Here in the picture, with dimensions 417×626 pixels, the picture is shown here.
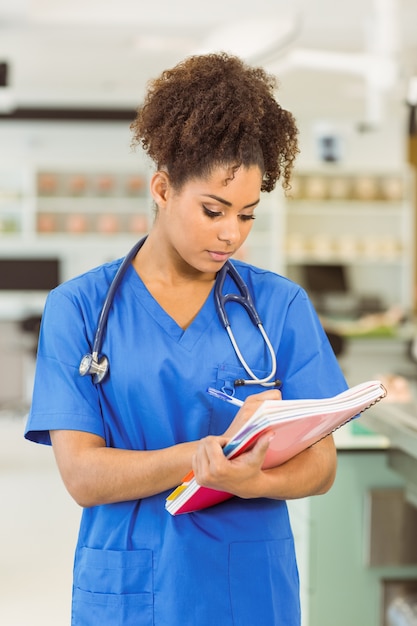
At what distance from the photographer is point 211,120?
3.81ft

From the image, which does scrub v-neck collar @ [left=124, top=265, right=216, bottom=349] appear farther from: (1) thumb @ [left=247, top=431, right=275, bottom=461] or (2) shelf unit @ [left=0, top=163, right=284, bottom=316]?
(2) shelf unit @ [left=0, top=163, right=284, bottom=316]

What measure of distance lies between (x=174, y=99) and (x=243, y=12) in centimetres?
549

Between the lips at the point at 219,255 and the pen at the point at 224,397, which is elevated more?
the lips at the point at 219,255

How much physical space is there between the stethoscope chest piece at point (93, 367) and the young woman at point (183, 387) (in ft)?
0.04

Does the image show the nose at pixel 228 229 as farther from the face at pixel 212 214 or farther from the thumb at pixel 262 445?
the thumb at pixel 262 445

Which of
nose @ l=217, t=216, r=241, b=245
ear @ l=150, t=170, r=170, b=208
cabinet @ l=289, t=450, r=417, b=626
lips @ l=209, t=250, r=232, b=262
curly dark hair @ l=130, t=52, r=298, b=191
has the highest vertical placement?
curly dark hair @ l=130, t=52, r=298, b=191

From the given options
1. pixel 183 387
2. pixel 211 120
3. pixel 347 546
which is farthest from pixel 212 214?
pixel 347 546

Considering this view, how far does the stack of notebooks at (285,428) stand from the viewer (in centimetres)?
100

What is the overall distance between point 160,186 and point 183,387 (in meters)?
0.26

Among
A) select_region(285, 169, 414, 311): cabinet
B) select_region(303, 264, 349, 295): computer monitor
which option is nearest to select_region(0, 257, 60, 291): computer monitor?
select_region(285, 169, 414, 311): cabinet

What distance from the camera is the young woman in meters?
1.17

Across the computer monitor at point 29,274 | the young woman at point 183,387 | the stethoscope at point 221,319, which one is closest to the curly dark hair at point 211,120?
the young woman at point 183,387

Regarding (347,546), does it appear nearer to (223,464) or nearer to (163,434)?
(163,434)

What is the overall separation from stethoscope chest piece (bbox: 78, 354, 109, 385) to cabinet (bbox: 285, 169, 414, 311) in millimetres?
7777
